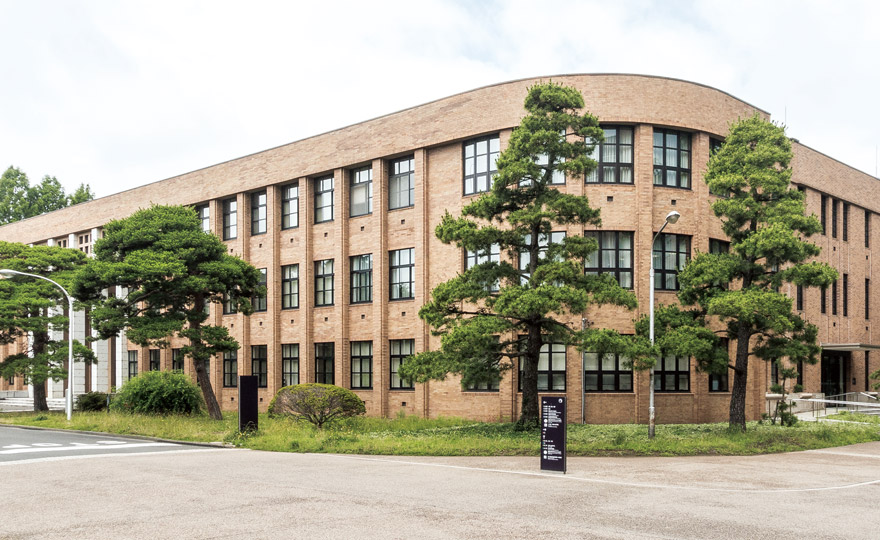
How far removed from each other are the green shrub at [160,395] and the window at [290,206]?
1031 cm

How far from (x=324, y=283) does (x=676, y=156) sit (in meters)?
17.4

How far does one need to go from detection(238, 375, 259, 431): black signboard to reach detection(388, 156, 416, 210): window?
12700 mm

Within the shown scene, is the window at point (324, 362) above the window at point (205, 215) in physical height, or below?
below

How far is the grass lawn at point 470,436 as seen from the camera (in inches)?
817

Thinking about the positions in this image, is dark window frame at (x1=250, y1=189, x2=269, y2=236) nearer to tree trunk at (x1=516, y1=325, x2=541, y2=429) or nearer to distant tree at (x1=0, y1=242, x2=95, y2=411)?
distant tree at (x1=0, y1=242, x2=95, y2=411)

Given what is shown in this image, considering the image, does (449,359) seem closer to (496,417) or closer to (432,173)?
(496,417)

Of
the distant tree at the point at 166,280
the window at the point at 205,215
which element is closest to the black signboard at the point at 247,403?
the distant tree at the point at 166,280

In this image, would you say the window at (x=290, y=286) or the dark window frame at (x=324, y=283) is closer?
the dark window frame at (x=324, y=283)

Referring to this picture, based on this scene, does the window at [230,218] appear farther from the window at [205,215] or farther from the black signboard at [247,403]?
the black signboard at [247,403]

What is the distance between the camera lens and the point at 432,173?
111ft

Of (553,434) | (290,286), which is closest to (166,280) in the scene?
(290,286)

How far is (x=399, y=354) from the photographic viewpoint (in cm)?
3503

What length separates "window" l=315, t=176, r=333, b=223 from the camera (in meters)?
38.7

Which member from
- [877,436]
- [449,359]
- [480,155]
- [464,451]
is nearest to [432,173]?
[480,155]
